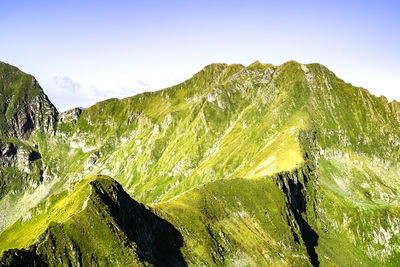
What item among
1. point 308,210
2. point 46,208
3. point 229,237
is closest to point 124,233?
point 46,208

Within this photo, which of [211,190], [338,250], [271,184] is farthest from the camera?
[338,250]

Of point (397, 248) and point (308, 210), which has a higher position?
point (308, 210)

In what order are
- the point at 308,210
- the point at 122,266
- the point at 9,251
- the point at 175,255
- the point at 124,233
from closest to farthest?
the point at 9,251 < the point at 122,266 < the point at 124,233 < the point at 175,255 < the point at 308,210

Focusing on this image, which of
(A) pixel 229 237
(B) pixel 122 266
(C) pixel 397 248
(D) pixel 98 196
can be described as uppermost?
(D) pixel 98 196

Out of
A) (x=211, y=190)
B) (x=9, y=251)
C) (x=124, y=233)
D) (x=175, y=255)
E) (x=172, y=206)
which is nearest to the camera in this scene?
(x=9, y=251)

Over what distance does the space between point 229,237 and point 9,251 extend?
251ft

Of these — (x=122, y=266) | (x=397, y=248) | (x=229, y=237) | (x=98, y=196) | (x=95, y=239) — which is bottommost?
(x=397, y=248)

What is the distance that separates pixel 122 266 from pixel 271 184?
340 feet

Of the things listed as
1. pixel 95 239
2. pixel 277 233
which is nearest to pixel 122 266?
pixel 95 239

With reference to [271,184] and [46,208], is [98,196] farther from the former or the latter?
[271,184]

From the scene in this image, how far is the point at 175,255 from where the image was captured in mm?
96250

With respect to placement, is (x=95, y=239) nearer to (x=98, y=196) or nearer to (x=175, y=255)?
(x=98, y=196)

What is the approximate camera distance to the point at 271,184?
161750 mm

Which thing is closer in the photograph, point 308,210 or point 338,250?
point 338,250
